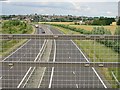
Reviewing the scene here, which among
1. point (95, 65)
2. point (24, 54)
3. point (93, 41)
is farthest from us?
point (24, 54)

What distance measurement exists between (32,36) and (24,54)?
58 centimetres

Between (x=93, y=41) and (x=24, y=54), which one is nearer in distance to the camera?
(x=93, y=41)

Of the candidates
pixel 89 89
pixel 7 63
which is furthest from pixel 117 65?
pixel 7 63

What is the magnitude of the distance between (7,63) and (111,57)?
1.24 meters

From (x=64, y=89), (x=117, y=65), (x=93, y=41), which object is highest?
(x=93, y=41)

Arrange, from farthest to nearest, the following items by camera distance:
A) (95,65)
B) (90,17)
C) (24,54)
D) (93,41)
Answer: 1. (90,17)
2. (24,54)
3. (93,41)
4. (95,65)

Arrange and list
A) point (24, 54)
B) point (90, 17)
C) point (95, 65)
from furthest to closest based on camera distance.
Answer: point (90, 17) → point (24, 54) → point (95, 65)

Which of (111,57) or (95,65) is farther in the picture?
(111,57)

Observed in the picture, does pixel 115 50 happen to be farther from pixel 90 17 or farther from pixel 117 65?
pixel 90 17

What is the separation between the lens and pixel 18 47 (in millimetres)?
3947

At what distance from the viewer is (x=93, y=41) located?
3.51 m

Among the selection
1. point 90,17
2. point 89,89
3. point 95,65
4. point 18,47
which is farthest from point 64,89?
point 90,17

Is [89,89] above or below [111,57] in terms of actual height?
below

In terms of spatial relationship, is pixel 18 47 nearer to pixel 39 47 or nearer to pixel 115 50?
pixel 39 47
